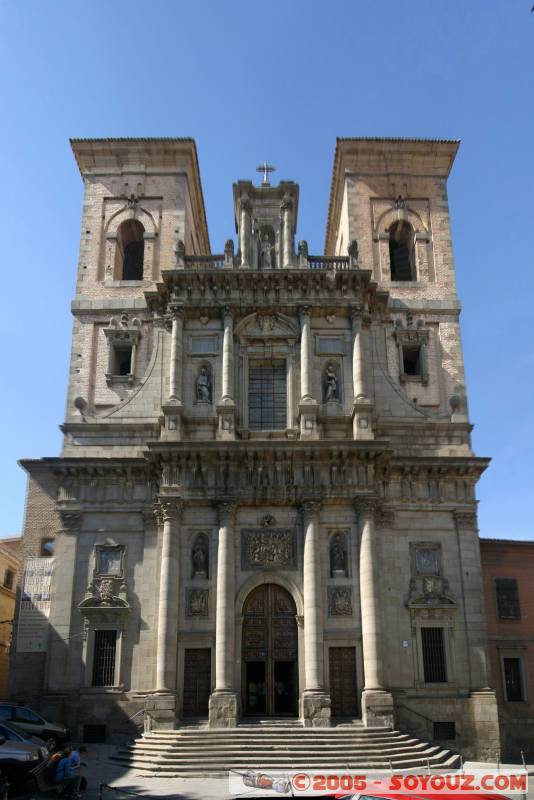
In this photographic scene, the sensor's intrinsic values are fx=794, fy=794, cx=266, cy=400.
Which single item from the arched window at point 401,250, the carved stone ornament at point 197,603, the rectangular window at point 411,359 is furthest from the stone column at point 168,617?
the arched window at point 401,250

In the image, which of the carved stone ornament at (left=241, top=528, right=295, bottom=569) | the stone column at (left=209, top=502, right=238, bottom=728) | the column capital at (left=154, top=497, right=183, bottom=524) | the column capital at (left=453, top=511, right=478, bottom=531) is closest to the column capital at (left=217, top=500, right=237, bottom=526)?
the stone column at (left=209, top=502, right=238, bottom=728)

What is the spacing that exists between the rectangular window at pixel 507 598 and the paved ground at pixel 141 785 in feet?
25.1

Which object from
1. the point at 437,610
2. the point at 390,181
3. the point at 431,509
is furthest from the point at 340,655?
the point at 390,181

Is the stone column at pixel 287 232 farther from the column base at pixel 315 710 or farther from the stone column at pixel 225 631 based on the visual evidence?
the column base at pixel 315 710

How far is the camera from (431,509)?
29062mm

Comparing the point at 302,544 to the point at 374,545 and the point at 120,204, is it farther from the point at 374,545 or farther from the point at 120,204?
the point at 120,204

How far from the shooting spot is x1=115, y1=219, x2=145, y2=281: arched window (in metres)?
35.1

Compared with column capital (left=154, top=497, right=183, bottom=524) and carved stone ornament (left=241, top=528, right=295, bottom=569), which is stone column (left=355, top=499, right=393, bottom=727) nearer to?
carved stone ornament (left=241, top=528, right=295, bottom=569)

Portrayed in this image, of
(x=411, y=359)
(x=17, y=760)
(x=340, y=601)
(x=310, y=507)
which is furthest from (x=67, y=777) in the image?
(x=411, y=359)

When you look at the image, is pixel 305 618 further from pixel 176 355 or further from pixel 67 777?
pixel 176 355

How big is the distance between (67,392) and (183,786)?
1573cm

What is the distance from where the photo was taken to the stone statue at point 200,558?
90.7 ft

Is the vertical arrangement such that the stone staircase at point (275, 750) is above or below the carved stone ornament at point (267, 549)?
below

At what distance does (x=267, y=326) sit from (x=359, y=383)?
435cm
